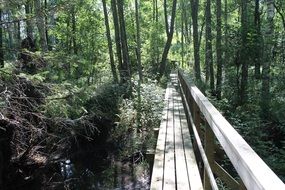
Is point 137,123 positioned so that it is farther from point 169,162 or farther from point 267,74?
point 169,162

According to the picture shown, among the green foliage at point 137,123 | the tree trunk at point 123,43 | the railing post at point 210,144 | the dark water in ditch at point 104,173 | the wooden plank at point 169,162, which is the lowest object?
the dark water in ditch at point 104,173

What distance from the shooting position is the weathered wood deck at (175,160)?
442 cm

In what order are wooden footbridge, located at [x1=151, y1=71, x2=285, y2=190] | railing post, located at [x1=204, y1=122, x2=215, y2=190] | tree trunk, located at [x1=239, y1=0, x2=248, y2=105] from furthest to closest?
tree trunk, located at [x1=239, y1=0, x2=248, y2=105] < railing post, located at [x1=204, y1=122, x2=215, y2=190] < wooden footbridge, located at [x1=151, y1=71, x2=285, y2=190]

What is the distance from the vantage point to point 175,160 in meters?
5.45

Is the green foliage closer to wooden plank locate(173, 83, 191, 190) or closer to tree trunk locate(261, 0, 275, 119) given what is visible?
wooden plank locate(173, 83, 191, 190)

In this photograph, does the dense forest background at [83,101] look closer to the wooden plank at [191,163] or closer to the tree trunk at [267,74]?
the tree trunk at [267,74]

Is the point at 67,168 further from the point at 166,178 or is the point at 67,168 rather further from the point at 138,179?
the point at 166,178

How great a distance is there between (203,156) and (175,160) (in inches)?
62.9

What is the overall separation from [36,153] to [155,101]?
4440 millimetres

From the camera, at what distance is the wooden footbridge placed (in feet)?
5.24

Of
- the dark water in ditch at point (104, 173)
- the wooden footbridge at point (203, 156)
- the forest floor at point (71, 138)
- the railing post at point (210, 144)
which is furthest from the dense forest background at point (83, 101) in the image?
the railing post at point (210, 144)

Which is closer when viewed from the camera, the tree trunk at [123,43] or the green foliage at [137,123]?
the green foliage at [137,123]

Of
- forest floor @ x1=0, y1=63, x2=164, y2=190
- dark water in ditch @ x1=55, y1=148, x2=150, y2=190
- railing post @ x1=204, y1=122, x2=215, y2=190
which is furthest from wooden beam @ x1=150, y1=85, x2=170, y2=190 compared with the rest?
forest floor @ x1=0, y1=63, x2=164, y2=190

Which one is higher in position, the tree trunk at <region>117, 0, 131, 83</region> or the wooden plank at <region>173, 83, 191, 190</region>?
the tree trunk at <region>117, 0, 131, 83</region>
